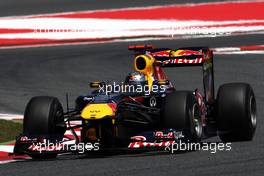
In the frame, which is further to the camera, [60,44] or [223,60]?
[60,44]

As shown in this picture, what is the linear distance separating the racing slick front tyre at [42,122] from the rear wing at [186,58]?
174 centimetres

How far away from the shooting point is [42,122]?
12.0 metres

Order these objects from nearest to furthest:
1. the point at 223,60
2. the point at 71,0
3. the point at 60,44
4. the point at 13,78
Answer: the point at 13,78 < the point at 223,60 < the point at 60,44 < the point at 71,0

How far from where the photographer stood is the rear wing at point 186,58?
1344cm

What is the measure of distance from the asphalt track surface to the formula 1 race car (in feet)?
0.63

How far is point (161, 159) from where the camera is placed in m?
11.2

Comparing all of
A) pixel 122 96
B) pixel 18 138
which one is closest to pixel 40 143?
pixel 18 138

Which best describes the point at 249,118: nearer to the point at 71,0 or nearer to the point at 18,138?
the point at 18,138

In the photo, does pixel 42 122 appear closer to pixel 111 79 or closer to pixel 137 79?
pixel 137 79

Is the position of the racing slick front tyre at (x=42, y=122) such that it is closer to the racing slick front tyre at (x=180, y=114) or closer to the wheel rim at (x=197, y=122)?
the racing slick front tyre at (x=180, y=114)

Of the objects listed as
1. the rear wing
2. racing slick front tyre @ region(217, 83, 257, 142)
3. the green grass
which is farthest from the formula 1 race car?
the green grass

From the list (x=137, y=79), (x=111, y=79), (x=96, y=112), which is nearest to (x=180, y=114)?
(x=96, y=112)

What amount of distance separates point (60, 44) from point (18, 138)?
16.6 metres

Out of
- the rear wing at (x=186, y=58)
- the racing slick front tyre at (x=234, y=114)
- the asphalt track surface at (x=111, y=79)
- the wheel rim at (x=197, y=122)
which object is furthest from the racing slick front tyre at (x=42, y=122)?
the racing slick front tyre at (x=234, y=114)
